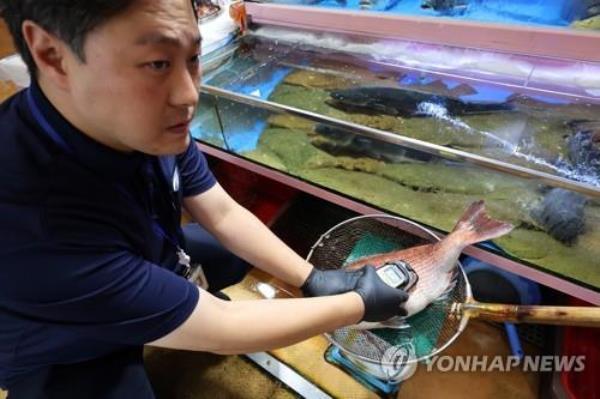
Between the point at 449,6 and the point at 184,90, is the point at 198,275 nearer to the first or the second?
the point at 184,90

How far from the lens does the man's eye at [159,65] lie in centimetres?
62

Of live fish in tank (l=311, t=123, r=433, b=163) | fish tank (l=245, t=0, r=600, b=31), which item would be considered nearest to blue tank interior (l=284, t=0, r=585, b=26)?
fish tank (l=245, t=0, r=600, b=31)

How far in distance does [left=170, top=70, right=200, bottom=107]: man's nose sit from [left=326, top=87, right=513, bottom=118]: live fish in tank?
91 cm

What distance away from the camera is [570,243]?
1.11m

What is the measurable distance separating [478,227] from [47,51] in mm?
1122

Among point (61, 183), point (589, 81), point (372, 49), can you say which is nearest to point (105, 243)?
point (61, 183)

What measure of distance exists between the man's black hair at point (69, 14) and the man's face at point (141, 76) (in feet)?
0.03

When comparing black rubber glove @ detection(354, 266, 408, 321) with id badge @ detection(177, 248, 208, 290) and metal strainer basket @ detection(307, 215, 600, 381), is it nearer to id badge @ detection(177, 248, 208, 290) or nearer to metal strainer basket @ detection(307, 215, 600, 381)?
metal strainer basket @ detection(307, 215, 600, 381)

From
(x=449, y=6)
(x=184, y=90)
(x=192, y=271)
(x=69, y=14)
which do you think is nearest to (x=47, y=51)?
(x=69, y=14)

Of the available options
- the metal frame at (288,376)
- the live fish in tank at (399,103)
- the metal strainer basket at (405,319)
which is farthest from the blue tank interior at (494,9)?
the metal frame at (288,376)

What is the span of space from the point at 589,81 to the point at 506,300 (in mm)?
798

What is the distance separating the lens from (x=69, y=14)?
1.82 feet

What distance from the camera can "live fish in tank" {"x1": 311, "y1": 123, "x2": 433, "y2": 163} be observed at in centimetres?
128

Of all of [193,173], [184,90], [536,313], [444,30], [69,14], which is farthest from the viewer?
[444,30]
